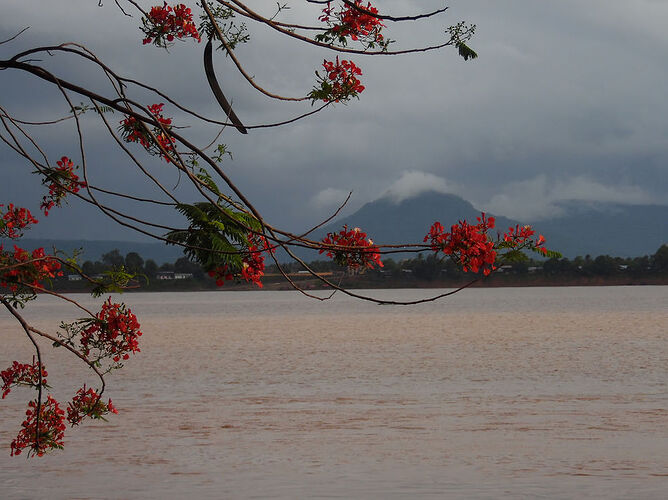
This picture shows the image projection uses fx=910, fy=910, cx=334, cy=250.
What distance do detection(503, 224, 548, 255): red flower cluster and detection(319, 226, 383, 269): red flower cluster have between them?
0.69 m

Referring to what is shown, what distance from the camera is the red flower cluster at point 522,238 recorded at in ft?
15.2

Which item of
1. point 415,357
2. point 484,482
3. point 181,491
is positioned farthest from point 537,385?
point 181,491

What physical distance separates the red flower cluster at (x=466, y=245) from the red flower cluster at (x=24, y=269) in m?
2.69

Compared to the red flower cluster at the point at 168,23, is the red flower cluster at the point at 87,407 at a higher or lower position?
lower

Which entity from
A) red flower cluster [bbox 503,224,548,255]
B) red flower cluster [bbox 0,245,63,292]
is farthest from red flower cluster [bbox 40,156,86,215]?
red flower cluster [bbox 503,224,548,255]

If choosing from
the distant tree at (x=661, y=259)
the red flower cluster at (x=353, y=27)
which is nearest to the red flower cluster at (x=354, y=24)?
the red flower cluster at (x=353, y=27)

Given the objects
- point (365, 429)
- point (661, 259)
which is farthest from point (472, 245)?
point (661, 259)

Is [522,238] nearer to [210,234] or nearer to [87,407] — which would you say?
[210,234]

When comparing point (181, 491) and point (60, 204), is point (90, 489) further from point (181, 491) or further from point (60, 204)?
point (60, 204)

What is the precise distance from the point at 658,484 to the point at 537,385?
944 cm

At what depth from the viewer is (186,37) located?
5.66 meters

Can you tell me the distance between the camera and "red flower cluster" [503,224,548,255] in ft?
15.2

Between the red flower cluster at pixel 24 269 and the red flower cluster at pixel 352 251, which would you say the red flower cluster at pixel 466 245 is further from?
the red flower cluster at pixel 24 269

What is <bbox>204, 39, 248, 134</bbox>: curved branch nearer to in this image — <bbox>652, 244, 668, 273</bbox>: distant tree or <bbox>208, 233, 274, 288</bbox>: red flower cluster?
<bbox>208, 233, 274, 288</bbox>: red flower cluster
